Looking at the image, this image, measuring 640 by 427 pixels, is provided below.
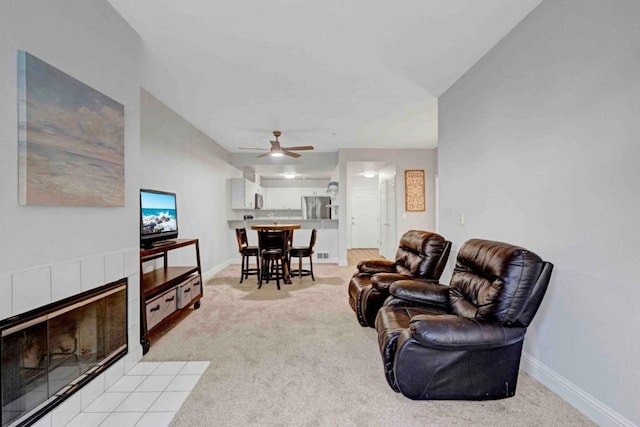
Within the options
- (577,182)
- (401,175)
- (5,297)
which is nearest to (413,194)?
(401,175)

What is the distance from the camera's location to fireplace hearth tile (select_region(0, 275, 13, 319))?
1319 mm

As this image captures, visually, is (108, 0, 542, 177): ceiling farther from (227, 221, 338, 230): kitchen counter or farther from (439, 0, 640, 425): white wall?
(227, 221, 338, 230): kitchen counter

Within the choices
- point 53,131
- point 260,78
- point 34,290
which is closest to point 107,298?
point 34,290

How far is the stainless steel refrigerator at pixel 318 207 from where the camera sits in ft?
22.2

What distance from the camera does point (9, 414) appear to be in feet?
4.44

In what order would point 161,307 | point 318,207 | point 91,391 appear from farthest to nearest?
point 318,207 < point 161,307 < point 91,391

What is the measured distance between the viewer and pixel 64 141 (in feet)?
5.31

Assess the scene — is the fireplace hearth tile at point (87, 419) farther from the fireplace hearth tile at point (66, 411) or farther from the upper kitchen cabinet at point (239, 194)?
the upper kitchen cabinet at point (239, 194)

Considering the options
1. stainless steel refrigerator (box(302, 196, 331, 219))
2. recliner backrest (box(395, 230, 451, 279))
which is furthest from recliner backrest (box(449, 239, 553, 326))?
stainless steel refrigerator (box(302, 196, 331, 219))

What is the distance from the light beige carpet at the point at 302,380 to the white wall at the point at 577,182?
0.96 feet

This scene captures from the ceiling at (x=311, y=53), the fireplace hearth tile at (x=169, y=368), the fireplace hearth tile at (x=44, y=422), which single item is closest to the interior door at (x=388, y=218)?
the ceiling at (x=311, y=53)

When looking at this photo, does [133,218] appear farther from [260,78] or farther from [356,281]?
[356,281]

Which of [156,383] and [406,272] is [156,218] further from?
[406,272]

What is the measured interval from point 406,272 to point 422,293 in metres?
0.88
